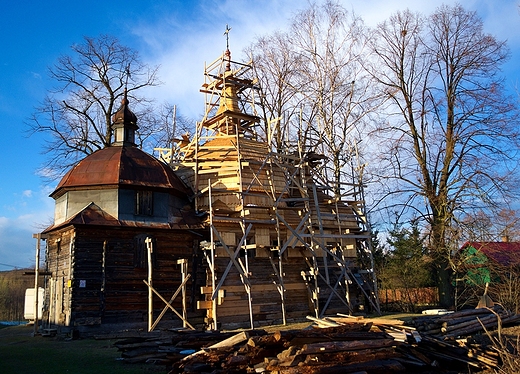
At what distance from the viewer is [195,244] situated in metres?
19.2

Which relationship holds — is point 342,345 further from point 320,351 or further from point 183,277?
point 183,277

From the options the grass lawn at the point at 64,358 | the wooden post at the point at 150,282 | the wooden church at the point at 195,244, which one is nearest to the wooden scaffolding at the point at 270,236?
the wooden church at the point at 195,244

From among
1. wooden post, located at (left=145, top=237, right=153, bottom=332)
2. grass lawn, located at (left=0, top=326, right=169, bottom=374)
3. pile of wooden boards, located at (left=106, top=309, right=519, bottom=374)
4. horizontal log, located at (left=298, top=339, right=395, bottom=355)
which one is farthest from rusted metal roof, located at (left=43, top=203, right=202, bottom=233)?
horizontal log, located at (left=298, top=339, right=395, bottom=355)

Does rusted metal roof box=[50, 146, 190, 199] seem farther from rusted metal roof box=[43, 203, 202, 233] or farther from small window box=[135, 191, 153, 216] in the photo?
rusted metal roof box=[43, 203, 202, 233]

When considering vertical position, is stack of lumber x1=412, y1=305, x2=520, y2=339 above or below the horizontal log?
below

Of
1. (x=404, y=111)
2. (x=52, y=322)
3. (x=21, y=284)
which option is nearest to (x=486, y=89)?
(x=404, y=111)

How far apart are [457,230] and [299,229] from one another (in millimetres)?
7741

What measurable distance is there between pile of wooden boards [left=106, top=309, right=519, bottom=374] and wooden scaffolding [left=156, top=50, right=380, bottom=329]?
5.98 metres

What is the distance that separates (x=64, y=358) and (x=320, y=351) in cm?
721

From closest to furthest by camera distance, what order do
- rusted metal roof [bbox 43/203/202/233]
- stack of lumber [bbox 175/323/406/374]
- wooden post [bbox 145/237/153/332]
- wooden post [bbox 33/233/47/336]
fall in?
stack of lumber [bbox 175/323/406/374], wooden post [bbox 145/237/153/332], rusted metal roof [bbox 43/203/202/233], wooden post [bbox 33/233/47/336]

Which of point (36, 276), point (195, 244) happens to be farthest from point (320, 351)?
point (36, 276)

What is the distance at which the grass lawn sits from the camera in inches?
410

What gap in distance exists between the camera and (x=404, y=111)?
26031 mm

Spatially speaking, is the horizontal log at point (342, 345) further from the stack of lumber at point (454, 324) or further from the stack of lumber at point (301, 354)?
the stack of lumber at point (454, 324)
